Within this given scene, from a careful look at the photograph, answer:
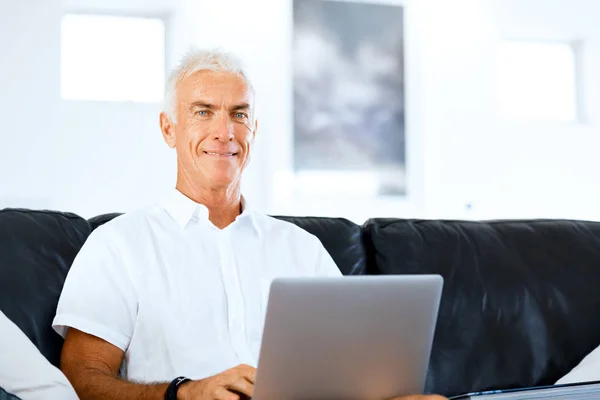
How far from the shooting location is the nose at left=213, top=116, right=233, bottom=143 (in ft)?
5.94

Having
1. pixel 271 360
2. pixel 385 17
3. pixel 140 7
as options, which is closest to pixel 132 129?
pixel 140 7

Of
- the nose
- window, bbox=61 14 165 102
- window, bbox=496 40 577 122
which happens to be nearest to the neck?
the nose

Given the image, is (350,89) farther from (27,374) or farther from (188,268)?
(27,374)

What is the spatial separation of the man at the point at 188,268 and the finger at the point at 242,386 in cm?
11

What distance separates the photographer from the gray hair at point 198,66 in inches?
72.7

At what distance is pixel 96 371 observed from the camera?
1.47 m

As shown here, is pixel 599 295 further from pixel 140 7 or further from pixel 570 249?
pixel 140 7

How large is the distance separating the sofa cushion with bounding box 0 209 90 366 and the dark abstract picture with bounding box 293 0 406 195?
308 centimetres

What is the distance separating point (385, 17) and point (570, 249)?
10.6 ft

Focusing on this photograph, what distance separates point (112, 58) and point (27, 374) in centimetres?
354

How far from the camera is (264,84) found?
465cm

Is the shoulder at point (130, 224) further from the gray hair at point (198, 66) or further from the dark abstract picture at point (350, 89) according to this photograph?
the dark abstract picture at point (350, 89)

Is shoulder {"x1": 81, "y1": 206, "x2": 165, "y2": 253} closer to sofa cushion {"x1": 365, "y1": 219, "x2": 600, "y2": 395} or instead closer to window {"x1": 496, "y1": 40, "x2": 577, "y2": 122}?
sofa cushion {"x1": 365, "y1": 219, "x2": 600, "y2": 395}

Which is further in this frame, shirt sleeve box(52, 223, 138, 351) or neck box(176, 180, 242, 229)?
neck box(176, 180, 242, 229)
